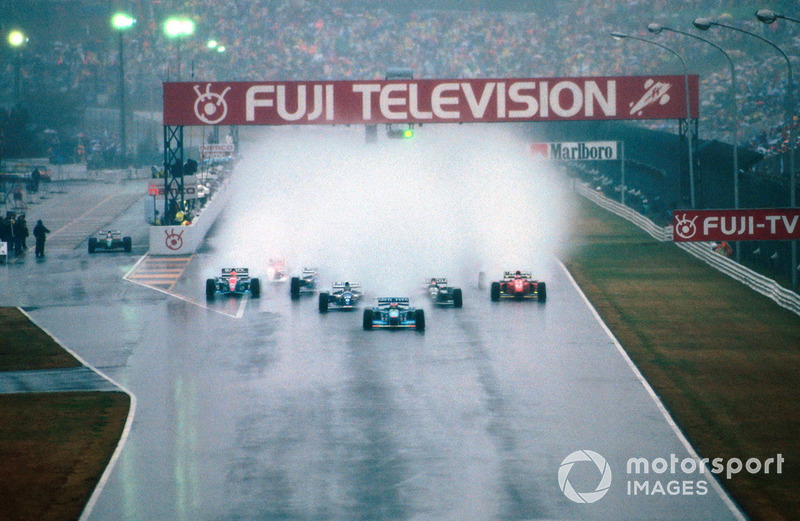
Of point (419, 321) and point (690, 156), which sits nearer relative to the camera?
point (419, 321)

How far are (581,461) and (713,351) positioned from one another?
459 inches

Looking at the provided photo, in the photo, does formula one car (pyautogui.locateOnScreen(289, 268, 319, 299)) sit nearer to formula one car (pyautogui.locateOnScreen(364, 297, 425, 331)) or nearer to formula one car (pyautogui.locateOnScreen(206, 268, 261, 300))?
formula one car (pyautogui.locateOnScreen(206, 268, 261, 300))

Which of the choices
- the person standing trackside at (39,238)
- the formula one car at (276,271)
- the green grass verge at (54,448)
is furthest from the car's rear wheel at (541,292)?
the person standing trackside at (39,238)

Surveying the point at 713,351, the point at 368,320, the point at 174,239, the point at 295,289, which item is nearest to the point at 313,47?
the point at 174,239

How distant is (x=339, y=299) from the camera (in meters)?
36.9

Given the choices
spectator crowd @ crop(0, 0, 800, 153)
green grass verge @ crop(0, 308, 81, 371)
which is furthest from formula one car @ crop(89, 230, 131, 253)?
spectator crowd @ crop(0, 0, 800, 153)

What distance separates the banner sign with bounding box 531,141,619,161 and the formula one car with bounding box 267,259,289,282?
30.5 m

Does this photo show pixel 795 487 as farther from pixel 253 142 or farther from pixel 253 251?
pixel 253 142

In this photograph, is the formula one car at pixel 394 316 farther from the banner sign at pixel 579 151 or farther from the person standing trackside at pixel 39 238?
the banner sign at pixel 579 151

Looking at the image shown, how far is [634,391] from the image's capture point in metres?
25.5

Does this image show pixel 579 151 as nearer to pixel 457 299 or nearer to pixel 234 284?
pixel 457 299

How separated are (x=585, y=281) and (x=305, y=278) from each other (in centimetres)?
1104

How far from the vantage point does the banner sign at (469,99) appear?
151 feet

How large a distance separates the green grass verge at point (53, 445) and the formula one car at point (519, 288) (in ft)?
49.8
